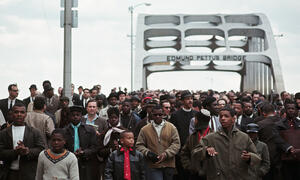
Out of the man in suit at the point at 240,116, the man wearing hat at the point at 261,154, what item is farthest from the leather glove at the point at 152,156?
the man in suit at the point at 240,116

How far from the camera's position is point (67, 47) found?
39.8ft

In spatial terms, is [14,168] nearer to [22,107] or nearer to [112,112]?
[22,107]

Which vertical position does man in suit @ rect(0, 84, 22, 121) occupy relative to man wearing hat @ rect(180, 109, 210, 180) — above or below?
above

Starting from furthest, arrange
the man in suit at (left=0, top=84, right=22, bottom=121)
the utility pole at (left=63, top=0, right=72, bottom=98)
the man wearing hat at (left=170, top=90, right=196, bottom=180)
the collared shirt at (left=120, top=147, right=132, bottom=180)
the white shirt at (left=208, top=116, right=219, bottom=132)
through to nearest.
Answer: the utility pole at (left=63, top=0, right=72, bottom=98), the man in suit at (left=0, top=84, right=22, bottom=121), the man wearing hat at (left=170, top=90, right=196, bottom=180), the white shirt at (left=208, top=116, right=219, bottom=132), the collared shirt at (left=120, top=147, right=132, bottom=180)

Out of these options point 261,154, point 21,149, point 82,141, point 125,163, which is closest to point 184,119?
point 261,154

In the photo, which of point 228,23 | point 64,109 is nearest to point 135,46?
point 228,23

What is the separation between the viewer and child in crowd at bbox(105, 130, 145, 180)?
7273mm

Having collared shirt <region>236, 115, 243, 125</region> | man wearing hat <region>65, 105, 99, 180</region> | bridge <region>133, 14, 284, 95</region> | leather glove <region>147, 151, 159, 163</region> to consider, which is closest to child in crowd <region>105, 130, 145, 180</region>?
leather glove <region>147, 151, 159, 163</region>

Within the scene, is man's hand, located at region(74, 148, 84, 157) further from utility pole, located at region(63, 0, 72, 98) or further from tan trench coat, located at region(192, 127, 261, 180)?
utility pole, located at region(63, 0, 72, 98)

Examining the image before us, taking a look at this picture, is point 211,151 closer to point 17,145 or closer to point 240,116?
point 17,145

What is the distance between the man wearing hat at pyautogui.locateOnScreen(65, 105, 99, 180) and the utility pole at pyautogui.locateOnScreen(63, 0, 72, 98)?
138 inches

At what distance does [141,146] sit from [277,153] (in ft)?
8.37

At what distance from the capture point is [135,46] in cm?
4812

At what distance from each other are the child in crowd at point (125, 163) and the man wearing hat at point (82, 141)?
3.56ft
